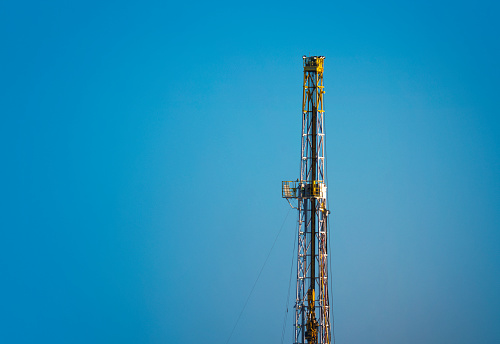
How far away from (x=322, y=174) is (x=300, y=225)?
12.6ft

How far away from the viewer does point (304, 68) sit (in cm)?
6375

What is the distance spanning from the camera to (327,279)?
204 ft

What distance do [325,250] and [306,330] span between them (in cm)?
551

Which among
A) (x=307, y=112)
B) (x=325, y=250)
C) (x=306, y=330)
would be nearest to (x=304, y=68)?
(x=307, y=112)

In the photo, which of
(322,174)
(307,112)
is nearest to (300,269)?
(322,174)

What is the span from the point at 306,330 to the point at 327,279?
3707 mm

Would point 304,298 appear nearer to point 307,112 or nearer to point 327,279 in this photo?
point 327,279

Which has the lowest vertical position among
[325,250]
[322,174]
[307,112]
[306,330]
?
[306,330]

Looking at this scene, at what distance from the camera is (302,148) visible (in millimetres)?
63000

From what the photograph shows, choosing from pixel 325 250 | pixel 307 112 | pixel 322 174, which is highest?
pixel 307 112

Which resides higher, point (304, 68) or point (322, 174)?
point (304, 68)

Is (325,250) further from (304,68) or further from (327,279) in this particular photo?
(304,68)

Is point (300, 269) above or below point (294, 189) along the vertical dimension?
below

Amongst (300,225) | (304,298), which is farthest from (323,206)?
(304,298)
